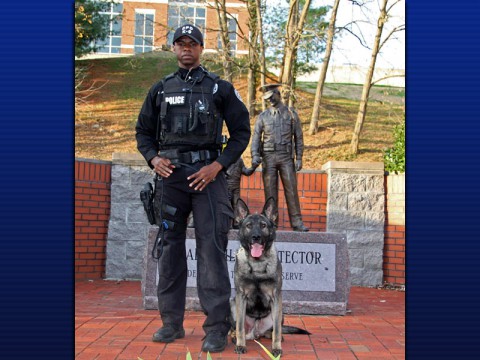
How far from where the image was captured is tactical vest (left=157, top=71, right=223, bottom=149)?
4844 mm

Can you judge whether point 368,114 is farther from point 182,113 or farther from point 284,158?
point 182,113

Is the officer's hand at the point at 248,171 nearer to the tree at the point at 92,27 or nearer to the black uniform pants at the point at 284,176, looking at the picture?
the black uniform pants at the point at 284,176

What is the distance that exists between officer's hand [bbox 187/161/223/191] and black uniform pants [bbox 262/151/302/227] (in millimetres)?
3254

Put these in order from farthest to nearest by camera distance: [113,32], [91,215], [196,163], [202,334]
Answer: [113,32], [91,215], [202,334], [196,163]

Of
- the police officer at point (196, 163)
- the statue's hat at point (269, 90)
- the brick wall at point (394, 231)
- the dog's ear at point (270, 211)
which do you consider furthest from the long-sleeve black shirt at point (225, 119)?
the brick wall at point (394, 231)

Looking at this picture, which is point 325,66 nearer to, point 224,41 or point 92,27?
point 224,41

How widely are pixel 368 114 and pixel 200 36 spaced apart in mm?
19002

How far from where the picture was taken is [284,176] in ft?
26.5

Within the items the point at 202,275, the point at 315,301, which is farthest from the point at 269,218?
the point at 315,301

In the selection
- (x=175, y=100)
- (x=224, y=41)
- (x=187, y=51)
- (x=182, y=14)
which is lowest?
(x=175, y=100)

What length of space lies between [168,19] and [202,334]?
46.3 ft

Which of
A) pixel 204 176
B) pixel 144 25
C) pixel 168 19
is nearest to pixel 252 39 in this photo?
pixel 168 19

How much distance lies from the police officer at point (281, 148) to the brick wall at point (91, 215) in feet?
11.0

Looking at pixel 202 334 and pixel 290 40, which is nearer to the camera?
pixel 202 334
